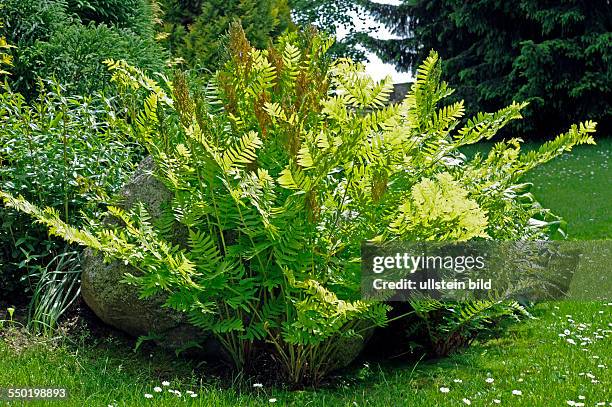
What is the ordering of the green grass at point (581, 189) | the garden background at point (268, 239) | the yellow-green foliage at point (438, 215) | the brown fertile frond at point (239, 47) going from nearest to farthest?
the yellow-green foliage at point (438, 215), the garden background at point (268, 239), the brown fertile frond at point (239, 47), the green grass at point (581, 189)

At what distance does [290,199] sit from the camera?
10.2ft

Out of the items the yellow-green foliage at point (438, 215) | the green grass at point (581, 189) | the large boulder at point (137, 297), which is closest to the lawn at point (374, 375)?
the large boulder at point (137, 297)

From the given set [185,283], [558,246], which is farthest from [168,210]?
[558,246]

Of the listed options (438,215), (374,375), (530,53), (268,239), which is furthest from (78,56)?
(530,53)

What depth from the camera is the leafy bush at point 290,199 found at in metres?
3.00

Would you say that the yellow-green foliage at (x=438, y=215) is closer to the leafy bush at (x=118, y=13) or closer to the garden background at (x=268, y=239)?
the garden background at (x=268, y=239)

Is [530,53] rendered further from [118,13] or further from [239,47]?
[239,47]

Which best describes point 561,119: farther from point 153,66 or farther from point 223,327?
point 223,327

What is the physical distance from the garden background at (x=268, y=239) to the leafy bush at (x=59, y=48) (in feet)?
0.35

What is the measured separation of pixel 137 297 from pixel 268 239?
0.94m

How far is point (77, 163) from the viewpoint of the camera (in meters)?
4.25

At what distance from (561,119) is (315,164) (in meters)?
14.1

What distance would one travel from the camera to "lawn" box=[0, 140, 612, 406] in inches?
125

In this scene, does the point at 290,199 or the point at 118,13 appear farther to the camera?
the point at 118,13
